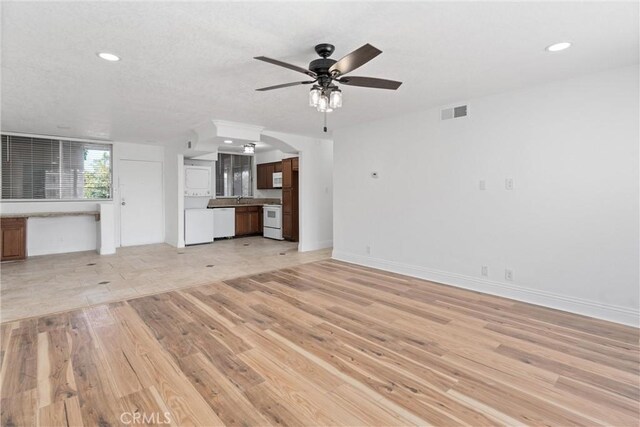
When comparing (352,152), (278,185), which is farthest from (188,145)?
(352,152)

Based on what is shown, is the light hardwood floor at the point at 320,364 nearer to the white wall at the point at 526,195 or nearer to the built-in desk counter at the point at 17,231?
the white wall at the point at 526,195

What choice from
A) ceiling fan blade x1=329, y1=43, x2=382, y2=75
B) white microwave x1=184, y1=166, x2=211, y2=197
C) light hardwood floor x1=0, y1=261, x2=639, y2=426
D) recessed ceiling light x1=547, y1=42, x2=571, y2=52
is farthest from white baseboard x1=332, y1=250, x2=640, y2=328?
white microwave x1=184, y1=166, x2=211, y2=197

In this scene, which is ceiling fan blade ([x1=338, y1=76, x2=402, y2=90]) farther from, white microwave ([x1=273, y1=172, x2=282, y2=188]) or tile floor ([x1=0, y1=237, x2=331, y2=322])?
white microwave ([x1=273, y1=172, x2=282, y2=188])

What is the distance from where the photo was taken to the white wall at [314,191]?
21.8ft

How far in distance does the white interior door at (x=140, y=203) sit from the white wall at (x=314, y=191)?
3.88 metres

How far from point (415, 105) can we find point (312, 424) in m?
3.97

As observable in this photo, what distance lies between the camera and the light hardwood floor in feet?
5.99

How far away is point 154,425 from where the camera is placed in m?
1.71

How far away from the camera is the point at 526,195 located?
3.65m

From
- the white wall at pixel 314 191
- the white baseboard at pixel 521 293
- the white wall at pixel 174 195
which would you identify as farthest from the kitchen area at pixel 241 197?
the white baseboard at pixel 521 293

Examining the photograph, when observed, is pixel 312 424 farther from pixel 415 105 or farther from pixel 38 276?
pixel 38 276

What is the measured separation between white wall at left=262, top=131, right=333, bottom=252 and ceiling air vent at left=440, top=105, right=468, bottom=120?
3.04m

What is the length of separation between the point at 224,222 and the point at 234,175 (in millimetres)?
1625

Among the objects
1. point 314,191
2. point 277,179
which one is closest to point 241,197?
point 277,179
